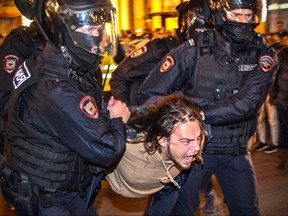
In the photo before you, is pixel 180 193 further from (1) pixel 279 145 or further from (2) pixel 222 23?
(1) pixel 279 145

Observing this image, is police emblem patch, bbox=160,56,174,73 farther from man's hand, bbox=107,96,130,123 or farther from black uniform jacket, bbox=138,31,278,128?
man's hand, bbox=107,96,130,123

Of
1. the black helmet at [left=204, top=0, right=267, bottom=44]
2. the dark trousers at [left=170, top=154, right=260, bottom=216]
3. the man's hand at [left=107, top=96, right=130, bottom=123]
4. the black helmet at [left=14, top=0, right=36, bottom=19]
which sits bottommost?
the dark trousers at [left=170, top=154, right=260, bottom=216]

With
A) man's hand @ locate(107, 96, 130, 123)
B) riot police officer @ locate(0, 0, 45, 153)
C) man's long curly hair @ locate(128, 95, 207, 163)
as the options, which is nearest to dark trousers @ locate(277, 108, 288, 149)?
riot police officer @ locate(0, 0, 45, 153)

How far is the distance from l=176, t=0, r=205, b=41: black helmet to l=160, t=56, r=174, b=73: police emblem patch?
1090 millimetres

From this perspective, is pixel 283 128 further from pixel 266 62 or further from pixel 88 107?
pixel 88 107

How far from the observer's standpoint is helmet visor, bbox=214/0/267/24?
10.3 feet

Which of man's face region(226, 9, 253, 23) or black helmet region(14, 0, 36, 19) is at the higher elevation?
black helmet region(14, 0, 36, 19)

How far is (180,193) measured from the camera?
3.25 meters

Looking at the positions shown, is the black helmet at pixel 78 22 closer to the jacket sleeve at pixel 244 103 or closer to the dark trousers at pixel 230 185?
the jacket sleeve at pixel 244 103

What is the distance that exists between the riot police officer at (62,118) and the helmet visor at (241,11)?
2.96 ft

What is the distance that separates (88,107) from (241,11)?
1.35 metres

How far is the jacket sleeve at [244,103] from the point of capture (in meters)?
3.07

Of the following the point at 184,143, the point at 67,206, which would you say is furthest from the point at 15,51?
the point at 184,143

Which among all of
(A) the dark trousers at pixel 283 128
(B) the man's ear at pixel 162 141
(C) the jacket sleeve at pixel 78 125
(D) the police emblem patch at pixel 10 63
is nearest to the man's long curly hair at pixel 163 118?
(B) the man's ear at pixel 162 141
